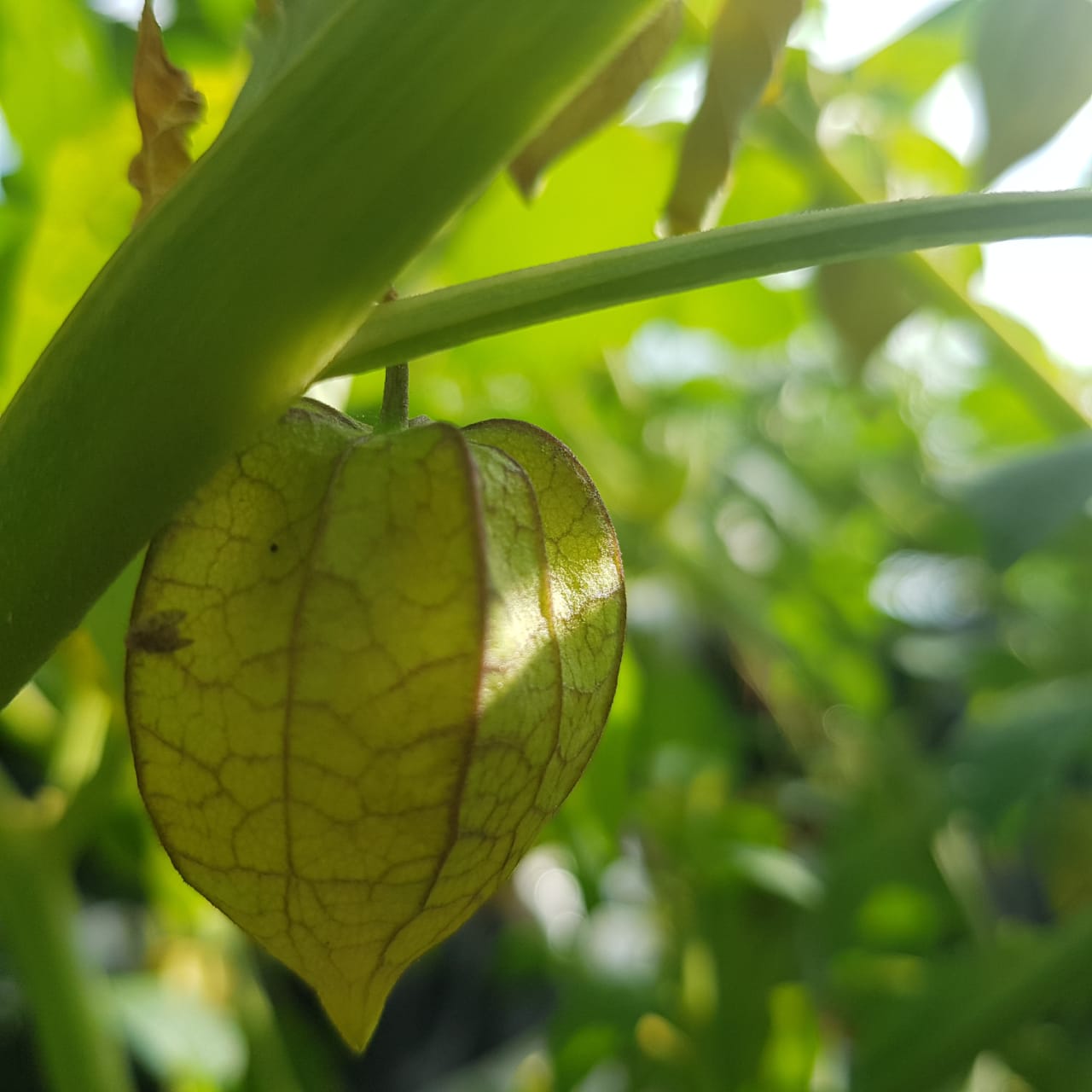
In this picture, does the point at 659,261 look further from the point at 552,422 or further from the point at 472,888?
the point at 552,422

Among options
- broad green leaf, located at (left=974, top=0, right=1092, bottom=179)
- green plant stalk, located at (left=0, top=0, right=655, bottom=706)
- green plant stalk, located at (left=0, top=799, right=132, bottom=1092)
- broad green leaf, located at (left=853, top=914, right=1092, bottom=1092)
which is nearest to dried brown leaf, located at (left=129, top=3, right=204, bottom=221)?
green plant stalk, located at (left=0, top=0, right=655, bottom=706)

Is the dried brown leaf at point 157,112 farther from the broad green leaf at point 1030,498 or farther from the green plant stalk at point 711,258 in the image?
the broad green leaf at point 1030,498

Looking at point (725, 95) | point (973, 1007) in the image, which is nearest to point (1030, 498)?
point (725, 95)

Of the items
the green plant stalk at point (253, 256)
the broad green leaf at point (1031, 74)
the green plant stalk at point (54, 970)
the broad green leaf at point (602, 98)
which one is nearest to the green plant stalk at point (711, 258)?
the green plant stalk at point (253, 256)

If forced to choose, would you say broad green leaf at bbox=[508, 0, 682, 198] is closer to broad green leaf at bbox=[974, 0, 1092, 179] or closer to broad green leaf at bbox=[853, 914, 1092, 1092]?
broad green leaf at bbox=[974, 0, 1092, 179]

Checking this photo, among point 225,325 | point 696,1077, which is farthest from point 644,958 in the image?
point 225,325

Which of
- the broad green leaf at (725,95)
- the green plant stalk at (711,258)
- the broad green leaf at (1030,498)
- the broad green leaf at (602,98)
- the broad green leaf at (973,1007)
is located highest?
the broad green leaf at (602,98)

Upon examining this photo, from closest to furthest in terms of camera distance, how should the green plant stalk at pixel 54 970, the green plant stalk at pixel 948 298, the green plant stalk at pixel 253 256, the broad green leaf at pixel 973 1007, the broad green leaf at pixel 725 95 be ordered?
the green plant stalk at pixel 253 256 < the broad green leaf at pixel 725 95 < the green plant stalk at pixel 54 970 < the green plant stalk at pixel 948 298 < the broad green leaf at pixel 973 1007
